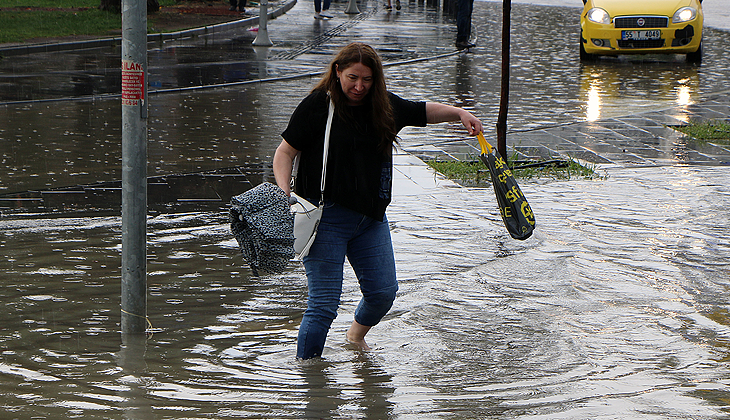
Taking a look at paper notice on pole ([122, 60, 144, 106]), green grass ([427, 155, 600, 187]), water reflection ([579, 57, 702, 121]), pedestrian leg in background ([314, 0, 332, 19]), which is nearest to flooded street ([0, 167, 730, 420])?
green grass ([427, 155, 600, 187])

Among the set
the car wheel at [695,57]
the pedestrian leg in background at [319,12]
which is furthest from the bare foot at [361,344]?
the pedestrian leg in background at [319,12]

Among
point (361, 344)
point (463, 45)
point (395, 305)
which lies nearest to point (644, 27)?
point (463, 45)

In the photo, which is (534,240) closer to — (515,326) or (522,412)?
(515,326)

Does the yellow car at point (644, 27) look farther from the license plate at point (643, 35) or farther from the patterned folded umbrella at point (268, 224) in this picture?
the patterned folded umbrella at point (268, 224)

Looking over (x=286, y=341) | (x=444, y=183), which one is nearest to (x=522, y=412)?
(x=286, y=341)

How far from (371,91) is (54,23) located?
20447 millimetres

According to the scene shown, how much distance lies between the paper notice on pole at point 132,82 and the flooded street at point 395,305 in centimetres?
120

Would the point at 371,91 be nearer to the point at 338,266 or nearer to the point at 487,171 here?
the point at 338,266

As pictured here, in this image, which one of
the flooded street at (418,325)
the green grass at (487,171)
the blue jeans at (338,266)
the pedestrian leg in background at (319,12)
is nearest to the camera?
the flooded street at (418,325)

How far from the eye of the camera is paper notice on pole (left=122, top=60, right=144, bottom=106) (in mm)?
4320

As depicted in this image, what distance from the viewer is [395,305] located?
5.46 meters

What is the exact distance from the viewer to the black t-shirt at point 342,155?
4.17m

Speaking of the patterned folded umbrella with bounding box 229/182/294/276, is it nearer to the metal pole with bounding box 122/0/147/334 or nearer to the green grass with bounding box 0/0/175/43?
the metal pole with bounding box 122/0/147/334

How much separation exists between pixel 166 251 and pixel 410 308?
1.85 meters
